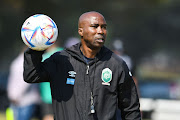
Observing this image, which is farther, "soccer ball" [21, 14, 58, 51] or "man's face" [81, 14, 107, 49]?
"man's face" [81, 14, 107, 49]

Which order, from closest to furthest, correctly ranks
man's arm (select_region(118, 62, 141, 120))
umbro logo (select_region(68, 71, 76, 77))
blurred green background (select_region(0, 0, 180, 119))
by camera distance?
1. umbro logo (select_region(68, 71, 76, 77))
2. man's arm (select_region(118, 62, 141, 120))
3. blurred green background (select_region(0, 0, 180, 119))

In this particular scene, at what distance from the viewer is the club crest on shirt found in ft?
13.3

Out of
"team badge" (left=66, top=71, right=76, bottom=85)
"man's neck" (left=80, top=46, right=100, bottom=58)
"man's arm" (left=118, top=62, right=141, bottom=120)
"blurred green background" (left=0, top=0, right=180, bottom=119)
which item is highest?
"blurred green background" (left=0, top=0, right=180, bottom=119)

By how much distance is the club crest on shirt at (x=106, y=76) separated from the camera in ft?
13.3

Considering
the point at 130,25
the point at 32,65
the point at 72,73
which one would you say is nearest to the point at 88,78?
the point at 72,73

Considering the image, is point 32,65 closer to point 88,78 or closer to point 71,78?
point 71,78

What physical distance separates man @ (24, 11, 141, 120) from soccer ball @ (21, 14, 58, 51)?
4.2 inches

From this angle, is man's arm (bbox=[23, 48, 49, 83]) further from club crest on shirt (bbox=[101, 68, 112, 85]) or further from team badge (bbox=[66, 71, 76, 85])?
club crest on shirt (bbox=[101, 68, 112, 85])

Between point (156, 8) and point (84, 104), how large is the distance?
14.5 m

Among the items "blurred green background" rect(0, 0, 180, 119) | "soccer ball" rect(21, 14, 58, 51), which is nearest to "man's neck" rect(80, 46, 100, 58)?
"soccer ball" rect(21, 14, 58, 51)

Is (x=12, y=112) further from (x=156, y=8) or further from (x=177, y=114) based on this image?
(x=156, y=8)

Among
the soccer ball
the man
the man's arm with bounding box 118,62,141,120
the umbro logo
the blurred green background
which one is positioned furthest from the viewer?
the blurred green background

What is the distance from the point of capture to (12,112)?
7.12 meters

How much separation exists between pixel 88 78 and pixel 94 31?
495 mm
